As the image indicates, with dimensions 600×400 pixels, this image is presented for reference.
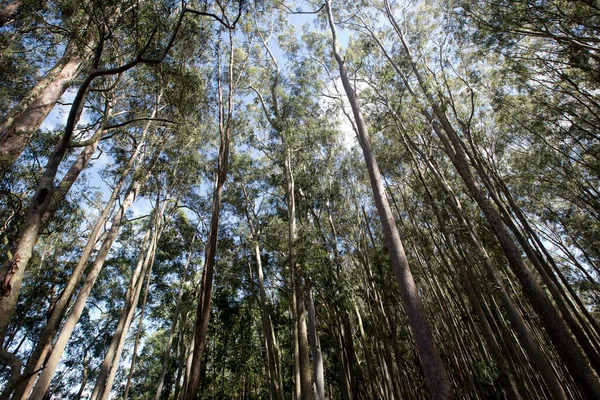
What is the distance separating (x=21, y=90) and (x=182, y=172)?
5.28m

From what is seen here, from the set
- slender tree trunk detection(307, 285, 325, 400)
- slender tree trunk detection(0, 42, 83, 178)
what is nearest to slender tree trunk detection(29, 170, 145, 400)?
slender tree trunk detection(0, 42, 83, 178)

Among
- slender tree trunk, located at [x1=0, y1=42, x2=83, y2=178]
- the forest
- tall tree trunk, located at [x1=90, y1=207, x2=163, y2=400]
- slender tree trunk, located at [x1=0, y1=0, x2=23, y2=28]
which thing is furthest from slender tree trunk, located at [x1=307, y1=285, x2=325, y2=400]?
slender tree trunk, located at [x1=0, y1=0, x2=23, y2=28]

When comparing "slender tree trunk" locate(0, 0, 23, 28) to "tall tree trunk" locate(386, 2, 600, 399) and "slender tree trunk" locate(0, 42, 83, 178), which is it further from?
"tall tree trunk" locate(386, 2, 600, 399)

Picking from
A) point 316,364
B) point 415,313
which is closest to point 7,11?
point 415,313

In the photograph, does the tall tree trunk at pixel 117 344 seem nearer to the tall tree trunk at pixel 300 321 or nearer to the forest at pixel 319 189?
the forest at pixel 319 189

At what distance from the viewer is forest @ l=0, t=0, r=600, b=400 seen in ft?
18.5

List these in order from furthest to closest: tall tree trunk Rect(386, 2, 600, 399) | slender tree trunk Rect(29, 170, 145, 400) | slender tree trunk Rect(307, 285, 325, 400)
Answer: slender tree trunk Rect(307, 285, 325, 400) < slender tree trunk Rect(29, 170, 145, 400) < tall tree trunk Rect(386, 2, 600, 399)

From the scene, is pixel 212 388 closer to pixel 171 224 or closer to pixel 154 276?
pixel 154 276

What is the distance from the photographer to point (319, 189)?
34.2 feet

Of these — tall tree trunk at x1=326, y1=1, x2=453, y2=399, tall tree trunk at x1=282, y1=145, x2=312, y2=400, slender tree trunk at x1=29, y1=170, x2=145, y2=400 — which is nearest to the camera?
tall tree trunk at x1=326, y1=1, x2=453, y2=399

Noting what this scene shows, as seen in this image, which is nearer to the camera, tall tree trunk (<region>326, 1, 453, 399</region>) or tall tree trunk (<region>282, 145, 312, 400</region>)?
tall tree trunk (<region>326, 1, 453, 399</region>)

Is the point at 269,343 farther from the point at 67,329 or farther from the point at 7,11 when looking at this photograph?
the point at 7,11

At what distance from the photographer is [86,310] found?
50.3 ft

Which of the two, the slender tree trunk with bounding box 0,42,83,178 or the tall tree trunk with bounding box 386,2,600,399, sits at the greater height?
the slender tree trunk with bounding box 0,42,83,178
